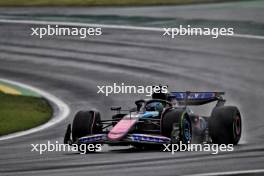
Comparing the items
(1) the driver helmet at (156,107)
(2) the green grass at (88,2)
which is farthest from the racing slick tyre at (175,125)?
(2) the green grass at (88,2)

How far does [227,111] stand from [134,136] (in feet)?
7.27

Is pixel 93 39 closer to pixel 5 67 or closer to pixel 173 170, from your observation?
pixel 5 67

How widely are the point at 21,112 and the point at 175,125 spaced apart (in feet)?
28.3

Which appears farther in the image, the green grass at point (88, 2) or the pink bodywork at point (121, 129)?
the green grass at point (88, 2)

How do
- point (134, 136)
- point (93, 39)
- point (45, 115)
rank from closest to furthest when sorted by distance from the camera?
point (134, 136), point (45, 115), point (93, 39)

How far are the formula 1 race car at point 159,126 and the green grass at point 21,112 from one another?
4.69m

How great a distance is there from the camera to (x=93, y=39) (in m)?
36.4

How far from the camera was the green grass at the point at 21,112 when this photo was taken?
23934 millimetres

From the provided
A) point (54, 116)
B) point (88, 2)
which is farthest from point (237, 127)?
point (88, 2)

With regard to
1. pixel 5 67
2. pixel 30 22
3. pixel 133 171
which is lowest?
pixel 133 171

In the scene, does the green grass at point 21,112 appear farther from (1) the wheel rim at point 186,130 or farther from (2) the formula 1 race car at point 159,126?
(1) the wheel rim at point 186,130

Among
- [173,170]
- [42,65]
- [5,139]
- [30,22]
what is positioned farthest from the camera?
[30,22]

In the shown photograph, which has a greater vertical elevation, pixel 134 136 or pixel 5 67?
pixel 5 67

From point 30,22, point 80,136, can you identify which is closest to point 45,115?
point 80,136
